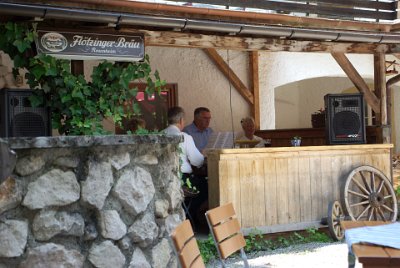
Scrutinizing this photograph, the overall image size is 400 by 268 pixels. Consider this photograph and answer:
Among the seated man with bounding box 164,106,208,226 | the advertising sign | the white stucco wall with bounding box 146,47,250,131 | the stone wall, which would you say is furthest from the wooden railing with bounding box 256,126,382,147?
the stone wall

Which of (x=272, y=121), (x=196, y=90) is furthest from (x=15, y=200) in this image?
(x=272, y=121)

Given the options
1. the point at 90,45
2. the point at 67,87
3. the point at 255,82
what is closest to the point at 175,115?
the point at 90,45

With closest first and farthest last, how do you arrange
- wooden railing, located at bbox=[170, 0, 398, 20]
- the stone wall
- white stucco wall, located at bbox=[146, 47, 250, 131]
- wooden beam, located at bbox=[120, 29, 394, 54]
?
1. the stone wall
2. wooden beam, located at bbox=[120, 29, 394, 54]
3. wooden railing, located at bbox=[170, 0, 398, 20]
4. white stucco wall, located at bbox=[146, 47, 250, 131]

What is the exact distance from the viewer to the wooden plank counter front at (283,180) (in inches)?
259

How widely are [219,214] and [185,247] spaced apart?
840 mm

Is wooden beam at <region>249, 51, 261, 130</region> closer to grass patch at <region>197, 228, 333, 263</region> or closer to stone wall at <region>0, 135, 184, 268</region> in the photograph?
grass patch at <region>197, 228, 333, 263</region>

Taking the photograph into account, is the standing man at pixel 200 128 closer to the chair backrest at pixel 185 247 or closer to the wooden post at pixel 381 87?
the wooden post at pixel 381 87

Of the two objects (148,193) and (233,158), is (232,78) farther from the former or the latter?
(148,193)

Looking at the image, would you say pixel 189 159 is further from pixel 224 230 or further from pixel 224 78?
pixel 224 78

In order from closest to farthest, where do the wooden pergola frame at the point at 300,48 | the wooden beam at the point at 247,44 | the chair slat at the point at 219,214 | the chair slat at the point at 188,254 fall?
the chair slat at the point at 188,254 → the chair slat at the point at 219,214 → the wooden beam at the point at 247,44 → the wooden pergola frame at the point at 300,48

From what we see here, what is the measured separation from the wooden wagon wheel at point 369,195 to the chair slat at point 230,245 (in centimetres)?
374

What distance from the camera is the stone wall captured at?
3.06 meters

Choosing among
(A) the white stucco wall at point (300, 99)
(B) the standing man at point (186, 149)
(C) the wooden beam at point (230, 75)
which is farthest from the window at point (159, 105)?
(A) the white stucco wall at point (300, 99)

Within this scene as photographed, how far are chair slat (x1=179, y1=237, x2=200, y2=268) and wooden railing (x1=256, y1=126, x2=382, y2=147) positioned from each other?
557 cm
